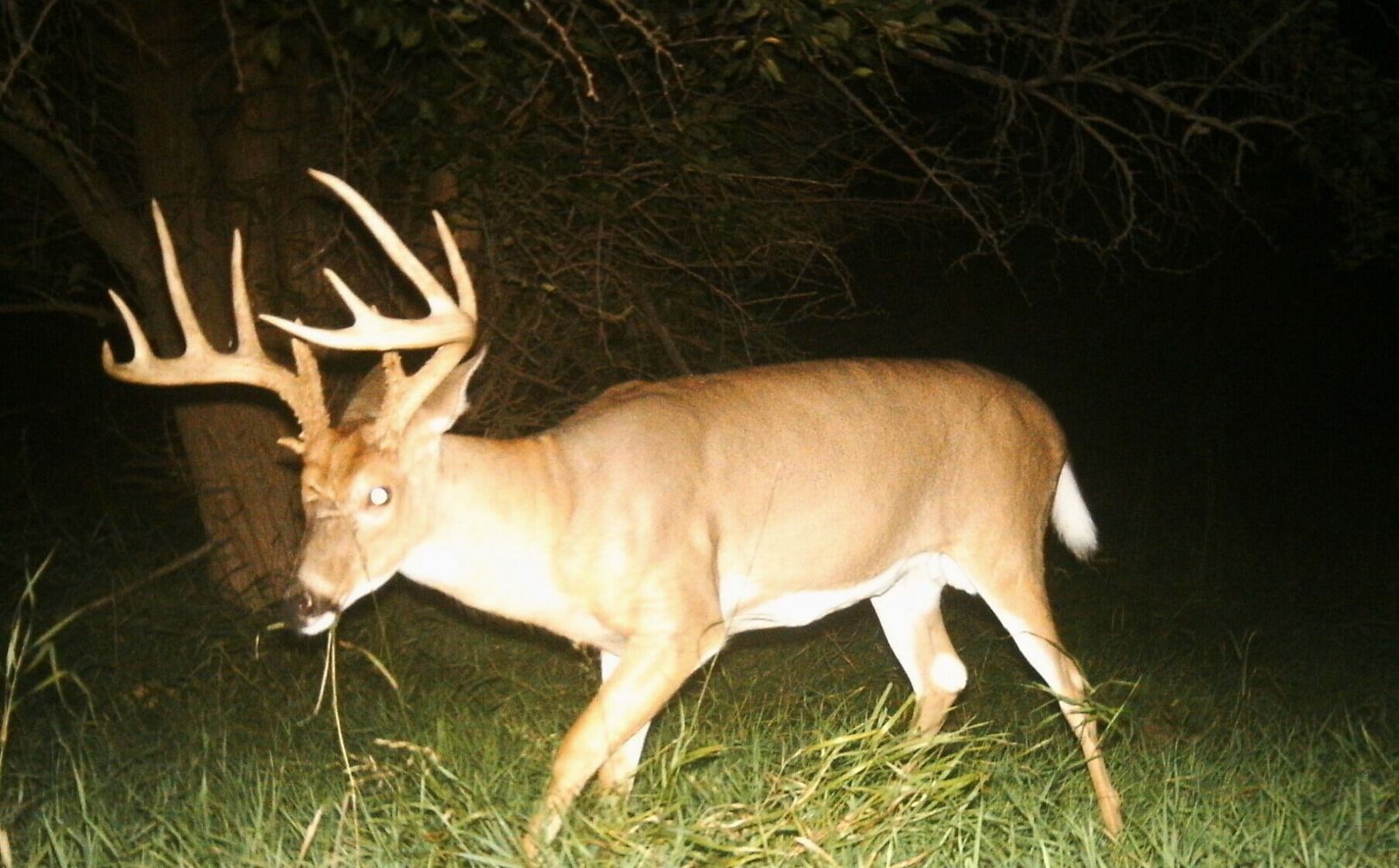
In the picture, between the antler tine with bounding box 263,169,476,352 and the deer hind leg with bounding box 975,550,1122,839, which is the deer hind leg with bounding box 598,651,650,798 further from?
the deer hind leg with bounding box 975,550,1122,839

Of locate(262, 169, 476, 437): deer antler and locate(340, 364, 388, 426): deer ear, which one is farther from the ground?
locate(262, 169, 476, 437): deer antler

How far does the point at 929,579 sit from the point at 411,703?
1.95 meters

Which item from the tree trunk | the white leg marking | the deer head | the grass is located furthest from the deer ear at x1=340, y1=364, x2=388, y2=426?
the white leg marking

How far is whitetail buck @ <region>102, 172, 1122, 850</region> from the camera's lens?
4195 millimetres

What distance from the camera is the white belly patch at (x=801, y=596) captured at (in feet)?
15.8

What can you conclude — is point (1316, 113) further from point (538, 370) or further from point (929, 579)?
point (538, 370)

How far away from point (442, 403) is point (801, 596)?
1403 mm

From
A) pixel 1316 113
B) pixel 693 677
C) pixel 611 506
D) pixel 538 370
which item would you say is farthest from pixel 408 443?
pixel 1316 113

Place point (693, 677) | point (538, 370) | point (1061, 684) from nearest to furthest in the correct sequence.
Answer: point (1061, 684) → point (693, 677) → point (538, 370)

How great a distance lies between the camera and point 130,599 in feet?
21.8

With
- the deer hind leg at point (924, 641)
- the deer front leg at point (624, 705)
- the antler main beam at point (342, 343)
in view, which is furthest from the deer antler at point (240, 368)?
the deer hind leg at point (924, 641)

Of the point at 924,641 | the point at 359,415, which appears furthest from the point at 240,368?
the point at 924,641

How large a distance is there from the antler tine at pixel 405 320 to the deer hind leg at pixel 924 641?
2108 millimetres

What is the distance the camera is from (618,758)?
14.8 feet
